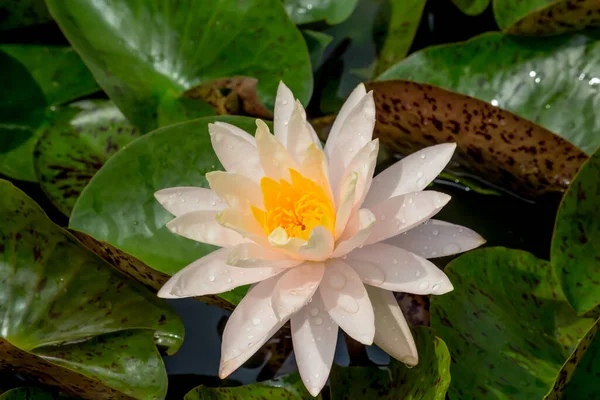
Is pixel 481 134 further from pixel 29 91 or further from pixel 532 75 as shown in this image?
pixel 29 91

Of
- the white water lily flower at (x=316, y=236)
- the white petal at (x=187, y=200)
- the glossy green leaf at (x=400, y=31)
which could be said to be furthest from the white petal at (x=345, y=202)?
the glossy green leaf at (x=400, y=31)

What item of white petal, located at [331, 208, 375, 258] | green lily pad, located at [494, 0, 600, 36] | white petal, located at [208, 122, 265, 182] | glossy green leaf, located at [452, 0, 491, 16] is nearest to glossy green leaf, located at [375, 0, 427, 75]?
glossy green leaf, located at [452, 0, 491, 16]

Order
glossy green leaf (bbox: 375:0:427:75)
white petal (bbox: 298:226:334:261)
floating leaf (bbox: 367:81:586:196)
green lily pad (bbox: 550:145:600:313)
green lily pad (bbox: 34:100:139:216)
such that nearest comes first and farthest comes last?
white petal (bbox: 298:226:334:261) < green lily pad (bbox: 550:145:600:313) < floating leaf (bbox: 367:81:586:196) < green lily pad (bbox: 34:100:139:216) < glossy green leaf (bbox: 375:0:427:75)

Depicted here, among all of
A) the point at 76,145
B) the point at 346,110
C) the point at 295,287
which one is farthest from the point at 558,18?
the point at 76,145

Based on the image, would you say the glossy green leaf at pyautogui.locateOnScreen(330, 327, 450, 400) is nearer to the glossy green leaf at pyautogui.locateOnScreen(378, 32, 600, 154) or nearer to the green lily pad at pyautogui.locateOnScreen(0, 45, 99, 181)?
the glossy green leaf at pyautogui.locateOnScreen(378, 32, 600, 154)

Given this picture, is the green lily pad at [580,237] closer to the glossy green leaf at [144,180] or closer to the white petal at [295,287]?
the white petal at [295,287]

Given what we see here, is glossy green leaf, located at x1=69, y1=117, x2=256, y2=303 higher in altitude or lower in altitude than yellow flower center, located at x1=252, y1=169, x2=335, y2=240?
lower

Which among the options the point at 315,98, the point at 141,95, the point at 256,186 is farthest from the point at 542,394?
the point at 141,95

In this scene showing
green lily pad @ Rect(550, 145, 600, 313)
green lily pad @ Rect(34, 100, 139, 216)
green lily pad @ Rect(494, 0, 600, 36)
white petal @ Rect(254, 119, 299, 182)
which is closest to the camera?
white petal @ Rect(254, 119, 299, 182)
